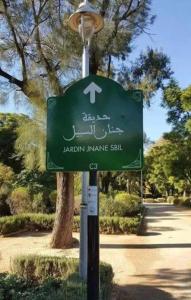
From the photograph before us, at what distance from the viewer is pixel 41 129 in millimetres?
13234

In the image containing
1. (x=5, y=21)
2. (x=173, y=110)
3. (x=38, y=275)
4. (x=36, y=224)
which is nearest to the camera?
(x=38, y=275)

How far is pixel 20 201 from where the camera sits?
68.1ft

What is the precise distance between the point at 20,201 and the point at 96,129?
54.4 ft

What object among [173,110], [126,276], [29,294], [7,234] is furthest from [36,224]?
[173,110]

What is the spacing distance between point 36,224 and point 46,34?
7.78 metres

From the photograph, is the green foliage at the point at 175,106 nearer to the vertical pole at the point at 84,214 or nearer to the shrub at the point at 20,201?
the shrub at the point at 20,201

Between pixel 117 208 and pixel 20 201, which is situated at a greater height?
pixel 20 201

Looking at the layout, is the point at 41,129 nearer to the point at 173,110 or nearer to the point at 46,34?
the point at 46,34

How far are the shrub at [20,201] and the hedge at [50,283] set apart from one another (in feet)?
41.6

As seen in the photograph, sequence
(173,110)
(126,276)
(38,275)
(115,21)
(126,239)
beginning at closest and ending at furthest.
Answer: (38,275) < (126,276) < (115,21) < (126,239) < (173,110)

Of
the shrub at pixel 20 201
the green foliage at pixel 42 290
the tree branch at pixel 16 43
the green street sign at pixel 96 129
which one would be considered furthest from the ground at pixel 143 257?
the tree branch at pixel 16 43

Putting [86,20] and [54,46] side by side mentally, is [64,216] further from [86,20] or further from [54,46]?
[86,20]

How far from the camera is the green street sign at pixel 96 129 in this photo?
4586mm

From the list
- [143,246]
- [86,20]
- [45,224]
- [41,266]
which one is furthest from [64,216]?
[86,20]
